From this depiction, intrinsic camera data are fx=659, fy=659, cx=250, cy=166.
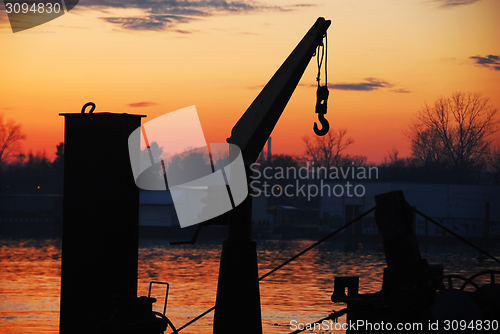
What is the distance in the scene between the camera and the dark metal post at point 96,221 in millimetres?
10742

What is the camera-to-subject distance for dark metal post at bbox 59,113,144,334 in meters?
10.7

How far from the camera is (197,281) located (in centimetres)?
3519

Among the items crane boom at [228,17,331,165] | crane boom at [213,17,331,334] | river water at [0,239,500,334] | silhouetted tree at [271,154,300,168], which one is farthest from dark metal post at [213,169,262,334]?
silhouetted tree at [271,154,300,168]

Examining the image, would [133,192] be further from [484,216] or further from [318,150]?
[318,150]

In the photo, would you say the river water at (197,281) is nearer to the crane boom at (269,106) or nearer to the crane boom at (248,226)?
the crane boom at (248,226)

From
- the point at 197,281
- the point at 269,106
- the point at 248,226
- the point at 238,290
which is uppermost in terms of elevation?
the point at 269,106

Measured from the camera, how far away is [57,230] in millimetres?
98688

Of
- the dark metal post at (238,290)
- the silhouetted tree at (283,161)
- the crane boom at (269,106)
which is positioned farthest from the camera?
the silhouetted tree at (283,161)

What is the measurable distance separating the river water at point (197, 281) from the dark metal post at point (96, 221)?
6.85 meters

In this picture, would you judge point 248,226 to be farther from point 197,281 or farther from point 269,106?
point 197,281

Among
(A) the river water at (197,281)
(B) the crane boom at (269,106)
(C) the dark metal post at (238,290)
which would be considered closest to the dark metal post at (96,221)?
(C) the dark metal post at (238,290)

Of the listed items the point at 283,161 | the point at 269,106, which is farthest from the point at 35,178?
the point at 269,106

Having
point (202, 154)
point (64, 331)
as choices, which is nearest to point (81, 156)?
point (64, 331)

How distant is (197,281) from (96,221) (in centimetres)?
2495
